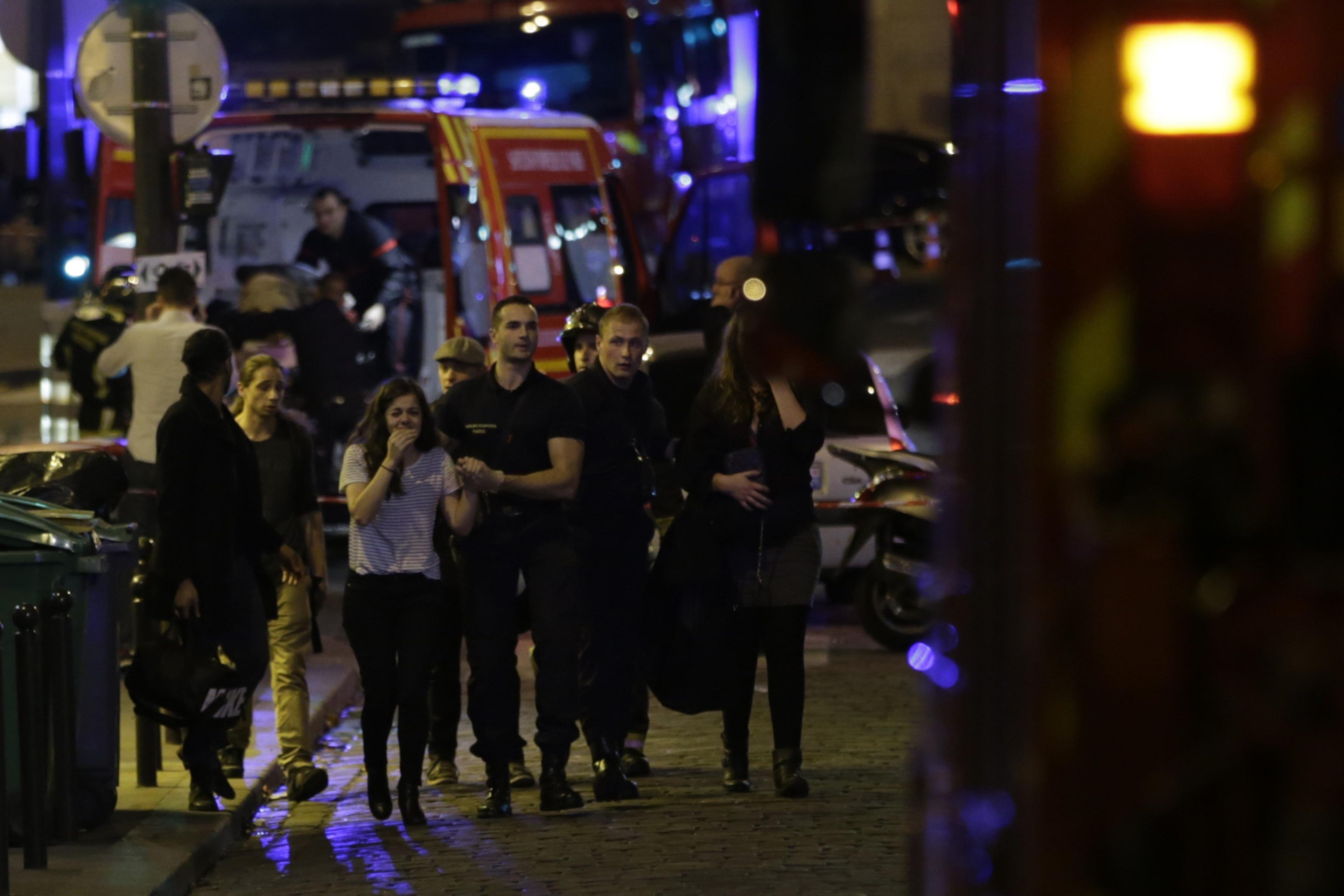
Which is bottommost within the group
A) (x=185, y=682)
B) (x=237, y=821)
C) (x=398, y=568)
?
(x=237, y=821)

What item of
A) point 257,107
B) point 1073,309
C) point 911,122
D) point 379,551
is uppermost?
point 257,107

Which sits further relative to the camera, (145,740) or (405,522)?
(145,740)

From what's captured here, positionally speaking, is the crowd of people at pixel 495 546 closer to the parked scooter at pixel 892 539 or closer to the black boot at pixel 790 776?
the black boot at pixel 790 776

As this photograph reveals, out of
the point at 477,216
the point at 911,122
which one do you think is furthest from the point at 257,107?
the point at 911,122

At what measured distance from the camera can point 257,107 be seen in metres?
16.4

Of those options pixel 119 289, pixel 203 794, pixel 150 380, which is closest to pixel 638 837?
pixel 203 794

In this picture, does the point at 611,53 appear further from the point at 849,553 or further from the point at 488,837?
the point at 488,837

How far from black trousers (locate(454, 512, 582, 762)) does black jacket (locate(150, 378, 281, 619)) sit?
88 cm

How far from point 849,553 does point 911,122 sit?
898 centimetres

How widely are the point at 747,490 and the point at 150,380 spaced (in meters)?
4.13

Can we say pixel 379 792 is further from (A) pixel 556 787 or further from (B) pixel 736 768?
(B) pixel 736 768

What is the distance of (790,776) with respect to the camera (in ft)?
26.8

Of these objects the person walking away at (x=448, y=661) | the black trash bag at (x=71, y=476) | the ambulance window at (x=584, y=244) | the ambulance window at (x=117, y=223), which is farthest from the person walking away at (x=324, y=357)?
the black trash bag at (x=71, y=476)

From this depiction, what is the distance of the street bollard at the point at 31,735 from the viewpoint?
21.5 ft
